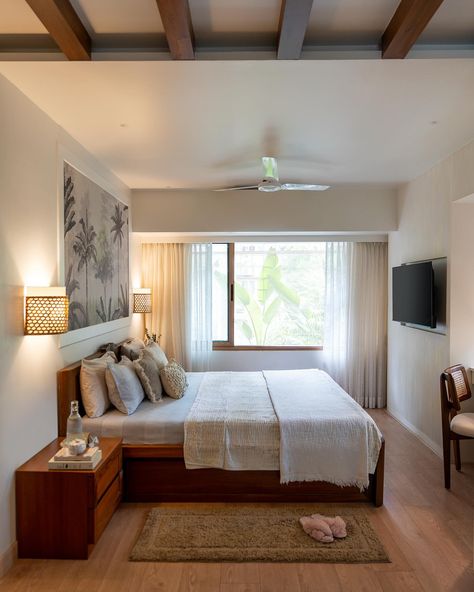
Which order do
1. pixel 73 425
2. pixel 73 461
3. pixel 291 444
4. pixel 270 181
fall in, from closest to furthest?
pixel 73 461, pixel 73 425, pixel 291 444, pixel 270 181

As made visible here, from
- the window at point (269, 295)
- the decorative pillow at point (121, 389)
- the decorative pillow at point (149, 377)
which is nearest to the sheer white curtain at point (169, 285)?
the window at point (269, 295)

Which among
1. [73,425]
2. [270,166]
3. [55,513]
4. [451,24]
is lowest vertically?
[55,513]

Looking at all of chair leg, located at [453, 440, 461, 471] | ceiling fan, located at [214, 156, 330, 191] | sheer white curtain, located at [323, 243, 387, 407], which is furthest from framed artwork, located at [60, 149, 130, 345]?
chair leg, located at [453, 440, 461, 471]

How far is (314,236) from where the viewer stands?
531 cm

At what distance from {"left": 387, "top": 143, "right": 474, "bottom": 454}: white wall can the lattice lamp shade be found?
303cm

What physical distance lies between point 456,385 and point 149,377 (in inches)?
100

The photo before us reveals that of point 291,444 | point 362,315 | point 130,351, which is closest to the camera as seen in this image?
point 291,444

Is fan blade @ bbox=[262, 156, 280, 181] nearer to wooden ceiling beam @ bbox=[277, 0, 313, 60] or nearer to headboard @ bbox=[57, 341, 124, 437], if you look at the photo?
wooden ceiling beam @ bbox=[277, 0, 313, 60]

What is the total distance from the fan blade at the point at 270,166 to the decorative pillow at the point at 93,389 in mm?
2187

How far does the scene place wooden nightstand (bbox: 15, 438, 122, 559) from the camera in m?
2.34

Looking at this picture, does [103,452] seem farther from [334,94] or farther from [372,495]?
[334,94]

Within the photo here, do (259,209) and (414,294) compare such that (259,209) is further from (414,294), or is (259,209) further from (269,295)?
(414,294)

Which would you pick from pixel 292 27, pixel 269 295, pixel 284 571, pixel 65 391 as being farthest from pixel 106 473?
pixel 269 295

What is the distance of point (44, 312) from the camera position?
241 centimetres
